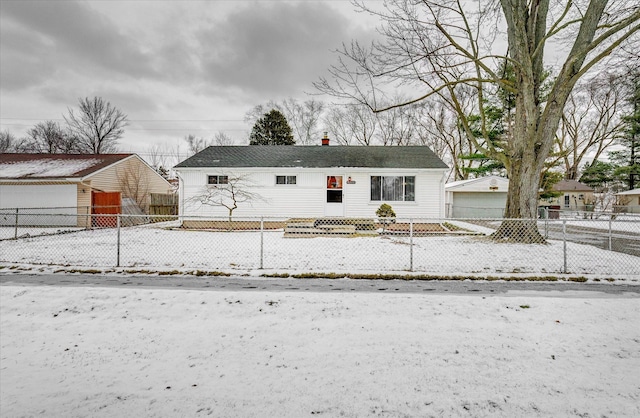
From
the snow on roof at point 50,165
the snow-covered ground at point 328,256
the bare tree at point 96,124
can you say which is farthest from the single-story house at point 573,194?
the bare tree at point 96,124

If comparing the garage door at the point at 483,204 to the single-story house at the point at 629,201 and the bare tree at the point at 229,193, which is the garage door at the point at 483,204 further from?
the single-story house at the point at 629,201

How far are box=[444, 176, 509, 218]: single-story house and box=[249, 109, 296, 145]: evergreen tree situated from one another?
1936cm

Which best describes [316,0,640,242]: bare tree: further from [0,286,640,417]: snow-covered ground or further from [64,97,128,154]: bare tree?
[64,97,128,154]: bare tree

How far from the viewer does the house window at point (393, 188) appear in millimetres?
15562

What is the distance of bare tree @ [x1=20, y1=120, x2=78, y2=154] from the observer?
40.5m

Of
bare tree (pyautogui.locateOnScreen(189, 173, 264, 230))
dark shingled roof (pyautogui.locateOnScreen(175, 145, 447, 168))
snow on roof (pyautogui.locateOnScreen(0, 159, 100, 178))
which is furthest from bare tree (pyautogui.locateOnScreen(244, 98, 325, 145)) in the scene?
bare tree (pyautogui.locateOnScreen(189, 173, 264, 230))

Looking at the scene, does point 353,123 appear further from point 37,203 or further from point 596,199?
point 596,199

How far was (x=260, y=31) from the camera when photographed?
55.3 ft

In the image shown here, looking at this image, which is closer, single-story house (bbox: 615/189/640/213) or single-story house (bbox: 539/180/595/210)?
single-story house (bbox: 615/189/640/213)

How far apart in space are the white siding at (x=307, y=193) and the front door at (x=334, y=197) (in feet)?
0.69

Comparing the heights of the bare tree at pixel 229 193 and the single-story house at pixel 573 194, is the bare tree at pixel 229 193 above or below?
below

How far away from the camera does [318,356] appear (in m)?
2.98

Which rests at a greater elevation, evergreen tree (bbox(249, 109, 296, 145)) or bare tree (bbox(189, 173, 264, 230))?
evergreen tree (bbox(249, 109, 296, 145))

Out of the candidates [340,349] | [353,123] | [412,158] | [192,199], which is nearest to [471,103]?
[353,123]
